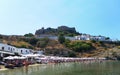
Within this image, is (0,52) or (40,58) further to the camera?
(40,58)

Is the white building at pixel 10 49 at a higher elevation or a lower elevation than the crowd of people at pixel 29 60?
higher

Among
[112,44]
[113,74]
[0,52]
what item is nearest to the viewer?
[113,74]

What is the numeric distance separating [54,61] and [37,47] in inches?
1378

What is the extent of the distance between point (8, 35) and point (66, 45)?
2713cm

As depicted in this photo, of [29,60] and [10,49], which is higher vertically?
[10,49]

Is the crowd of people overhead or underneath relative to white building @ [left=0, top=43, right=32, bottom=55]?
underneath

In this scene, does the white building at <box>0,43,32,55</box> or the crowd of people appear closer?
the crowd of people

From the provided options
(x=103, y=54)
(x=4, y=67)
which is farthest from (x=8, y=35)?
(x=4, y=67)

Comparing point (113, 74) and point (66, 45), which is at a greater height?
point (66, 45)

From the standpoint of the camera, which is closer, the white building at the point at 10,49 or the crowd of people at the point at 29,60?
the crowd of people at the point at 29,60

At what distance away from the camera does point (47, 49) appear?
133 m

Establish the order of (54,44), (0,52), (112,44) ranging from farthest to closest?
1. (112,44)
2. (54,44)
3. (0,52)

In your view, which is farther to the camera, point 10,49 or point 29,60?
point 10,49

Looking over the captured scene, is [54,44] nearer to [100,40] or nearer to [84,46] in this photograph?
[84,46]
